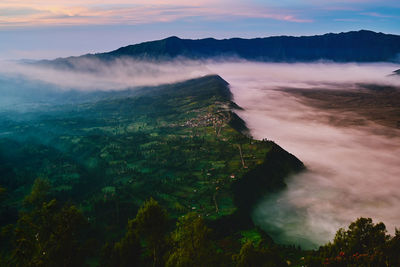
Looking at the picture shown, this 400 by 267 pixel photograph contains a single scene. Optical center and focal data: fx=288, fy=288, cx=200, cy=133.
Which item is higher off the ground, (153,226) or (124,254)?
(153,226)

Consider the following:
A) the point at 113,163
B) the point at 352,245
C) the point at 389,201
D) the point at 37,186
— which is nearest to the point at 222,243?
the point at 352,245

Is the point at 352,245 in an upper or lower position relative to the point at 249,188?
upper

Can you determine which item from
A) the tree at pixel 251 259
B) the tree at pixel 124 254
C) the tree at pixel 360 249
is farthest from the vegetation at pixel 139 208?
the tree at pixel 360 249

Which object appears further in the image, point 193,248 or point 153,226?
point 153,226

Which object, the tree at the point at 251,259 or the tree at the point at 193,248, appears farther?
the tree at the point at 251,259

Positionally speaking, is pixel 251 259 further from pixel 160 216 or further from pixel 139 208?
pixel 139 208

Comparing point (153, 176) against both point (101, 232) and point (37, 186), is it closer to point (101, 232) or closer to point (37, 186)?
point (101, 232)

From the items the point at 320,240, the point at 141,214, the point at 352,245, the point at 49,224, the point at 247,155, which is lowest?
the point at 320,240

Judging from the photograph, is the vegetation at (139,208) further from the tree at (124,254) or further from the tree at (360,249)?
the tree at (360,249)

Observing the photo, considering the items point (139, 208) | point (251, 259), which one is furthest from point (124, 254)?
point (139, 208)

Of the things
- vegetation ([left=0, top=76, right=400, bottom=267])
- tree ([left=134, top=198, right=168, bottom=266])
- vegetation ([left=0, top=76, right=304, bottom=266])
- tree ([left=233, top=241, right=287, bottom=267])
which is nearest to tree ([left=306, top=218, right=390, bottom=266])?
vegetation ([left=0, top=76, right=400, bottom=267])

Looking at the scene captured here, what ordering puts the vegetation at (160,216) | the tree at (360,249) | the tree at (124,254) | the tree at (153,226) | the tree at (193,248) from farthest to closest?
1. the tree at (124,254)
2. the tree at (153,226)
3. the tree at (360,249)
4. the tree at (193,248)
5. the vegetation at (160,216)
